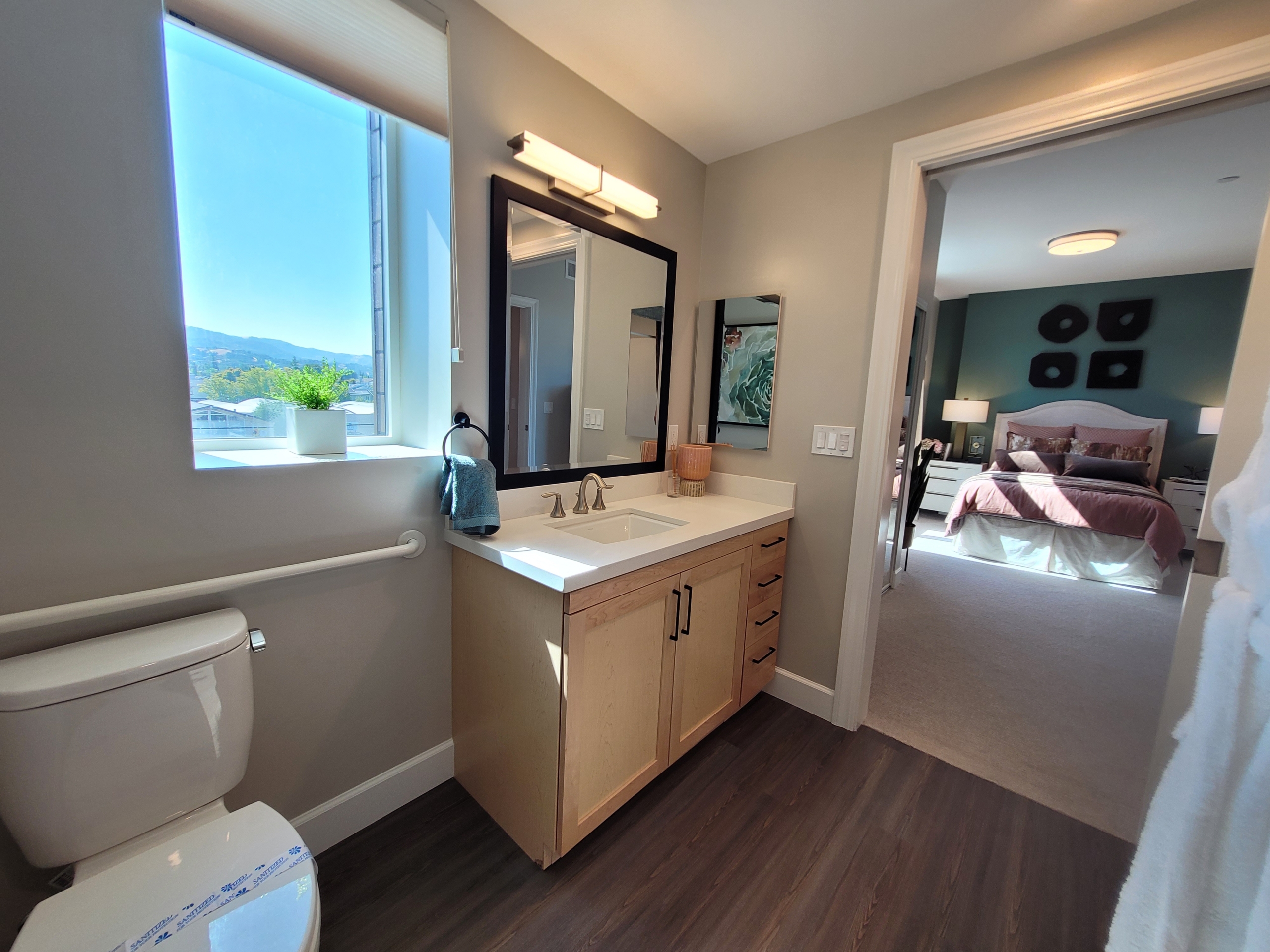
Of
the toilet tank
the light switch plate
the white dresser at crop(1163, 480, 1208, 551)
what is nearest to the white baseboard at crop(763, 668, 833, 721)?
the light switch plate

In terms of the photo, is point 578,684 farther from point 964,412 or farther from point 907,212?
point 964,412

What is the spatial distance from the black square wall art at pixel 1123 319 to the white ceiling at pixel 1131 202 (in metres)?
0.29

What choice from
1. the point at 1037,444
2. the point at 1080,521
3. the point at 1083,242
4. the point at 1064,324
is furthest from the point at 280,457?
the point at 1064,324

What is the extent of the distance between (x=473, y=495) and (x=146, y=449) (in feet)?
2.28

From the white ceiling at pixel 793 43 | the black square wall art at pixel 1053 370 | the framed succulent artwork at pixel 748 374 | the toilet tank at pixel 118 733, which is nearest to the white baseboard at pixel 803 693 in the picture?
the framed succulent artwork at pixel 748 374

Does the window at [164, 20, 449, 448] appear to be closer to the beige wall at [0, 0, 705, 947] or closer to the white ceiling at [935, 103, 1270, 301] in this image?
the beige wall at [0, 0, 705, 947]

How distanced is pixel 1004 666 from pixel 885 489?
1555 millimetres

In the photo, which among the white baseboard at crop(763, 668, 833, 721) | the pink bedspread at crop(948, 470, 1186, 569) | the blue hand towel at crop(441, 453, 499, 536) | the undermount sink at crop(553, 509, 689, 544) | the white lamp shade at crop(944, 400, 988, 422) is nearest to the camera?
the blue hand towel at crop(441, 453, 499, 536)

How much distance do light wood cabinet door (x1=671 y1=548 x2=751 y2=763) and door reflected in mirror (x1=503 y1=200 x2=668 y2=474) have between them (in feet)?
2.21

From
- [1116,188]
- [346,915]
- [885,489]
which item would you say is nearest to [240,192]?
[346,915]

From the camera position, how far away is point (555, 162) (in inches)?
62.8

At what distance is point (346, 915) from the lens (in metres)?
1.24

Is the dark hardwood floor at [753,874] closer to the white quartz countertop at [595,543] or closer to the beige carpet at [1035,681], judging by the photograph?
the beige carpet at [1035,681]

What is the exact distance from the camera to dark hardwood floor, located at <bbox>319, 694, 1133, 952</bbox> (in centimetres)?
124
